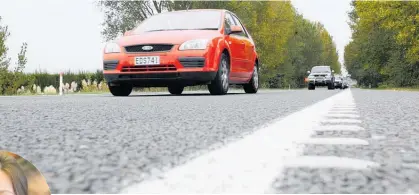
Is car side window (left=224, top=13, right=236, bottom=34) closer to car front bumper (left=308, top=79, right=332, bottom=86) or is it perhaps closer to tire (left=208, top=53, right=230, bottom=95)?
tire (left=208, top=53, right=230, bottom=95)

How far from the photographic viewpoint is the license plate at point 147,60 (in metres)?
10.2

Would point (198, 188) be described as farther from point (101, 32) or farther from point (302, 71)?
point (302, 71)

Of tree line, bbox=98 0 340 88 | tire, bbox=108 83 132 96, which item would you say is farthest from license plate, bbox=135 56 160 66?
tree line, bbox=98 0 340 88

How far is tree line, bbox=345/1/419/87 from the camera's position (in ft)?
110

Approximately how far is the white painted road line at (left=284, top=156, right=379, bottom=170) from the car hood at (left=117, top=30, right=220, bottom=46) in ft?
26.2

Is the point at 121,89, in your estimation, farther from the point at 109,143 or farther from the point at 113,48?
the point at 109,143

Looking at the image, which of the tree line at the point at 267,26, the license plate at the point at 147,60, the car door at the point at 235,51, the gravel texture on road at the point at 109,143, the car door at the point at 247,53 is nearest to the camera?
the gravel texture on road at the point at 109,143

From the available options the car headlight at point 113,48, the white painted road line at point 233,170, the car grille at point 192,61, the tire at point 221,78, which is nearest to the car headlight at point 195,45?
the car grille at point 192,61

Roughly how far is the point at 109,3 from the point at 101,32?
197 cm

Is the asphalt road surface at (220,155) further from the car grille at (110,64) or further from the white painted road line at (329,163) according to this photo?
the car grille at (110,64)

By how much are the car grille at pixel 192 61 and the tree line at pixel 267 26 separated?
10814 mm

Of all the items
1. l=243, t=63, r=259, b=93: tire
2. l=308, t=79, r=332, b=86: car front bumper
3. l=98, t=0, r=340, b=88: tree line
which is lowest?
l=308, t=79, r=332, b=86: car front bumper

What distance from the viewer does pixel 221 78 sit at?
35.8 ft

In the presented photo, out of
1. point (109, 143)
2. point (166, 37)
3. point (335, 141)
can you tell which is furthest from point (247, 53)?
point (109, 143)
